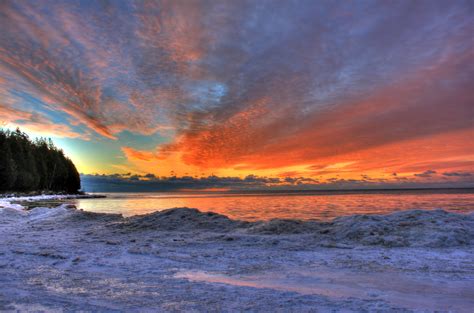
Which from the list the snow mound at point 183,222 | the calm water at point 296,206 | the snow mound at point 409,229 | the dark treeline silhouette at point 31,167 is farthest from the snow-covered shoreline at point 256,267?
the dark treeline silhouette at point 31,167

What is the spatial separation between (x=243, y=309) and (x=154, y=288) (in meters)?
1.95

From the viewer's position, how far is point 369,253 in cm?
854

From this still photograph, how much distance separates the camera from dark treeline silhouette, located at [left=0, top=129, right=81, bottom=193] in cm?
7256

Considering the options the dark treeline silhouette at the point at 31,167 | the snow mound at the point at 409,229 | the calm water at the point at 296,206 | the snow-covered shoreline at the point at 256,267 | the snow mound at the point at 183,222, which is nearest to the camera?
the snow-covered shoreline at the point at 256,267

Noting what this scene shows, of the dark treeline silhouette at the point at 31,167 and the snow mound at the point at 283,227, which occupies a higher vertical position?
the dark treeline silhouette at the point at 31,167

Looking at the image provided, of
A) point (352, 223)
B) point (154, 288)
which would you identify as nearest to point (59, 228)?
point (154, 288)

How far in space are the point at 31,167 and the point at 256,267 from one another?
97925 mm

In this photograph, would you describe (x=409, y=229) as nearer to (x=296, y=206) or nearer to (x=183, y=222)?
(x=183, y=222)

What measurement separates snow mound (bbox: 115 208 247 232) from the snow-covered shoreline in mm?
606

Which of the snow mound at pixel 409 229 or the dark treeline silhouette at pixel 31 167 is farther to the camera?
the dark treeline silhouette at pixel 31 167

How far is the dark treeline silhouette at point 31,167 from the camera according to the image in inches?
2857

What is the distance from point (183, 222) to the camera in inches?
587

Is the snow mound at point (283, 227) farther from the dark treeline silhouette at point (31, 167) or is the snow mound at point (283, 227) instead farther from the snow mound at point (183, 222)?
the dark treeline silhouette at point (31, 167)

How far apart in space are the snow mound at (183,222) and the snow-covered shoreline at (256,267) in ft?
1.99
